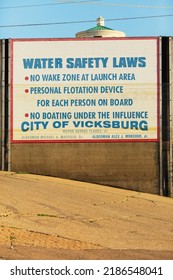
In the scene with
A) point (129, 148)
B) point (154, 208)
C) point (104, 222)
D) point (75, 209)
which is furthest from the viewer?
point (129, 148)

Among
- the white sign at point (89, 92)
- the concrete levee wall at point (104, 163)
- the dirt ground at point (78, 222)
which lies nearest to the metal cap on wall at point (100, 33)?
the white sign at point (89, 92)

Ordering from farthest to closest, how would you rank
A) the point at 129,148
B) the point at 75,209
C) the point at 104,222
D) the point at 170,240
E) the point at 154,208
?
the point at 129,148 < the point at 154,208 < the point at 75,209 < the point at 104,222 < the point at 170,240

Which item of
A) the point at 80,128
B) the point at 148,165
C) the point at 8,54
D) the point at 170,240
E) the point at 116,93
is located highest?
the point at 8,54

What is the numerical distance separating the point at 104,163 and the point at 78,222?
700 cm

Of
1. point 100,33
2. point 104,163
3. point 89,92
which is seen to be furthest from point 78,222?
point 100,33

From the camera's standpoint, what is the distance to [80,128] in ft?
58.2

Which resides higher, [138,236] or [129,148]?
[129,148]

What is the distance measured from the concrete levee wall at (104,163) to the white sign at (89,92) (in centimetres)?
32

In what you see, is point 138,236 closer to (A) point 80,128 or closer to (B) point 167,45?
(A) point 80,128

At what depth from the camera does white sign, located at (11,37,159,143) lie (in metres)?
17.7

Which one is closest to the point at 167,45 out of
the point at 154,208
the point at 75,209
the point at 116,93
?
the point at 116,93

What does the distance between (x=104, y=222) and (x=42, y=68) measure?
8.44m

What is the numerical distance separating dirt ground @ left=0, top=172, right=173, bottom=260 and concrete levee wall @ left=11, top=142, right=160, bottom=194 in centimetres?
82

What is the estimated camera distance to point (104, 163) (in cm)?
1769
